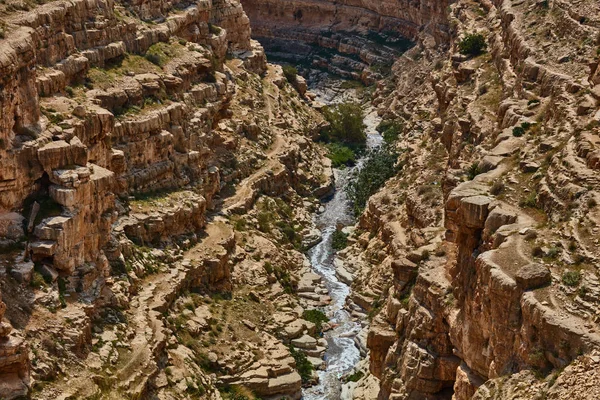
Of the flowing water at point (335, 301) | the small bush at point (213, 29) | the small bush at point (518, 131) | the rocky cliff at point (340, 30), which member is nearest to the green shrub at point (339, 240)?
the flowing water at point (335, 301)

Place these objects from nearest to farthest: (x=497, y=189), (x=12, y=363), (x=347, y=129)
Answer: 1. (x=12, y=363)
2. (x=497, y=189)
3. (x=347, y=129)

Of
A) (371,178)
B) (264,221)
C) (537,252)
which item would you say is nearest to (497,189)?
(537,252)

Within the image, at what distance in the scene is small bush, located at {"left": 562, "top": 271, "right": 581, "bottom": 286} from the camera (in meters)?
45.6

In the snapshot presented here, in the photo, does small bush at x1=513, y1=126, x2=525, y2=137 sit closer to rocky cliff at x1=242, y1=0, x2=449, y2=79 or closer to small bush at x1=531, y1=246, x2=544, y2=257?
small bush at x1=531, y1=246, x2=544, y2=257

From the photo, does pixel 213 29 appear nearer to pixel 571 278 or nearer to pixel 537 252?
pixel 537 252

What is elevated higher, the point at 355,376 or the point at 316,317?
the point at 355,376

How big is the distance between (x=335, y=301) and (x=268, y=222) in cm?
832

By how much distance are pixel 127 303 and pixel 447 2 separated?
6675 centimetres

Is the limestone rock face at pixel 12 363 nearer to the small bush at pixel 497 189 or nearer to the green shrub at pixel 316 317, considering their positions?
the small bush at pixel 497 189

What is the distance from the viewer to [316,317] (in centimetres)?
7344

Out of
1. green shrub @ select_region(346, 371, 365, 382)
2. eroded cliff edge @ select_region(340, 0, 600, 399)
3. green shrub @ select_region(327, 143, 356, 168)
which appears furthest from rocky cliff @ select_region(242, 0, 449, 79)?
green shrub @ select_region(346, 371, 365, 382)

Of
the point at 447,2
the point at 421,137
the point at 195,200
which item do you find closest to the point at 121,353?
the point at 195,200

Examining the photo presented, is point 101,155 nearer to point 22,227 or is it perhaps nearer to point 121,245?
point 121,245

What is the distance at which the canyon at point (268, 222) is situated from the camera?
49.2 meters
